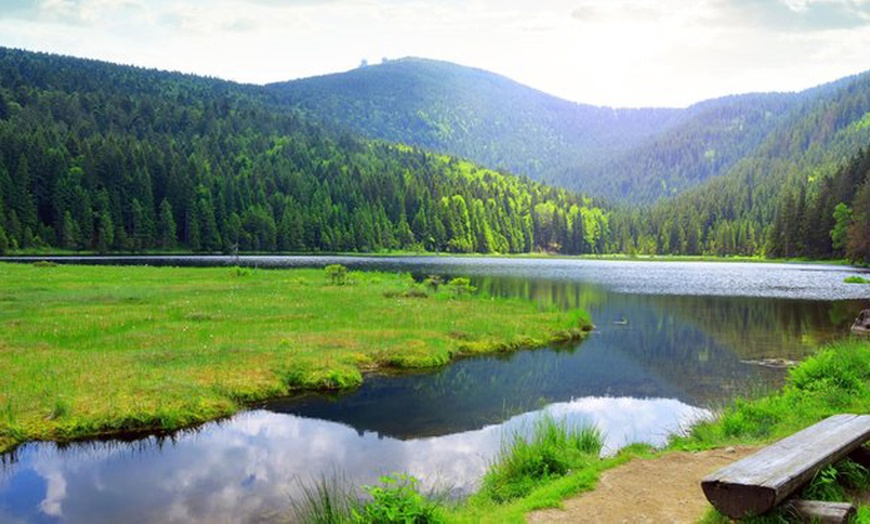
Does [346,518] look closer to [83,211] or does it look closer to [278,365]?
[278,365]

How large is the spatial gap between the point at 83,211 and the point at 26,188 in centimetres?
1197

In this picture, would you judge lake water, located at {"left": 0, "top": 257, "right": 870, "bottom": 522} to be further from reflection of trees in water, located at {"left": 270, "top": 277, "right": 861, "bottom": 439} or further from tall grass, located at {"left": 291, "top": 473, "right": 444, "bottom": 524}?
tall grass, located at {"left": 291, "top": 473, "right": 444, "bottom": 524}

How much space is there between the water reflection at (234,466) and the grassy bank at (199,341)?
5.72 feet

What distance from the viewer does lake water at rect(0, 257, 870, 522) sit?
44.9ft

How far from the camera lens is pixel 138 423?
1830cm

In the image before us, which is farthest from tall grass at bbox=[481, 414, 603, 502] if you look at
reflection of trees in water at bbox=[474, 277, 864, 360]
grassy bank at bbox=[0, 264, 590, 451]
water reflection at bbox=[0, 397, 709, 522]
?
reflection of trees in water at bbox=[474, 277, 864, 360]

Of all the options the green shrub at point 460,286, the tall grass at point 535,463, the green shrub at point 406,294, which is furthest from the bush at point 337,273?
the tall grass at point 535,463

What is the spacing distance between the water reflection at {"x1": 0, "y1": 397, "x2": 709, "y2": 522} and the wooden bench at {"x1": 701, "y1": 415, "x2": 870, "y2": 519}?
22.8ft

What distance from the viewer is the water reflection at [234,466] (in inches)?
516

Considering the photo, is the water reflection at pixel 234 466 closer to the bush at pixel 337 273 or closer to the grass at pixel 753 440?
the grass at pixel 753 440

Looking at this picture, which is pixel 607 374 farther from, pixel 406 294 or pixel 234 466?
pixel 406 294

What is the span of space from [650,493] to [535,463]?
2.92 metres

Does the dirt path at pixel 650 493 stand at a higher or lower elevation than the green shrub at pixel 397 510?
lower

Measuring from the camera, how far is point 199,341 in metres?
28.3
